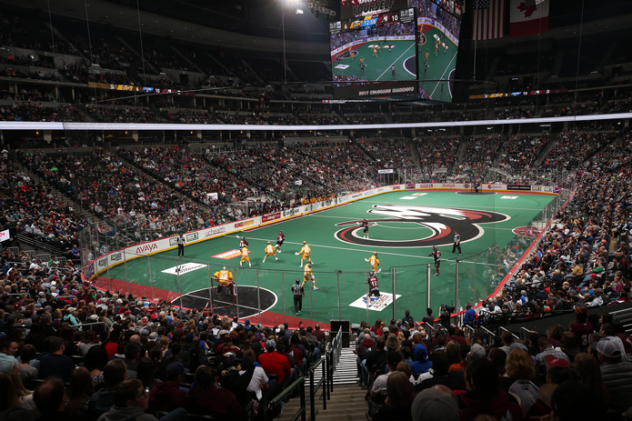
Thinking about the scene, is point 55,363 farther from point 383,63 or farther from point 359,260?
point 383,63

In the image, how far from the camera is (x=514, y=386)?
4.02 m

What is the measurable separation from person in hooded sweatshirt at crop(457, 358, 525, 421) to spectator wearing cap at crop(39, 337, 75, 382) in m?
4.79

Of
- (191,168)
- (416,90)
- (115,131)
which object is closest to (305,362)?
(416,90)

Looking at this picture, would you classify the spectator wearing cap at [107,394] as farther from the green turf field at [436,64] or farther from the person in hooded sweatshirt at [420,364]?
the green turf field at [436,64]

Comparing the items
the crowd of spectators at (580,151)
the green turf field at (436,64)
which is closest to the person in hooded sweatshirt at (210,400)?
the green turf field at (436,64)

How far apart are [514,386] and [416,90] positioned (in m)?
30.8

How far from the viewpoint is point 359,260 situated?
2261cm

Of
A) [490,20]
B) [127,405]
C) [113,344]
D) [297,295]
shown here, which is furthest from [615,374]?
[490,20]

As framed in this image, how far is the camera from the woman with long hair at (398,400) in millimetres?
3316

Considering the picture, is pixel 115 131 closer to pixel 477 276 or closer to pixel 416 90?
pixel 416 90

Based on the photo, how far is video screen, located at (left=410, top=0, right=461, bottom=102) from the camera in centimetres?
3144

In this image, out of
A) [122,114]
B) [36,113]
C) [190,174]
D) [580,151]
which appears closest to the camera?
[36,113]

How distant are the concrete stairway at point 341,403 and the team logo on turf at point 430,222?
17.1m

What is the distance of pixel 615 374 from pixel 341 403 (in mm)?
3898
